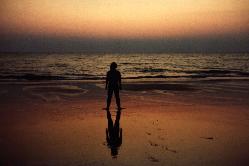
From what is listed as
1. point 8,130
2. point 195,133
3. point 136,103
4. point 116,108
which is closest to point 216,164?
point 195,133

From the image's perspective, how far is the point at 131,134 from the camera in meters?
8.92

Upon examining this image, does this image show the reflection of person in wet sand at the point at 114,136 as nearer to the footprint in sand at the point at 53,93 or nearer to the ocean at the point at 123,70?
the footprint in sand at the point at 53,93

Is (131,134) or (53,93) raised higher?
(131,134)

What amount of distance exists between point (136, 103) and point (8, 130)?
6.92 meters

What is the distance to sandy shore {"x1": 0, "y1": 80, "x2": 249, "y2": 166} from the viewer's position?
6.80 meters

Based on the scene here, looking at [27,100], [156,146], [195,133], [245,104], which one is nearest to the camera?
[156,146]

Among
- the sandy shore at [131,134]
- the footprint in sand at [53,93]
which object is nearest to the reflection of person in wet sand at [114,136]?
the sandy shore at [131,134]

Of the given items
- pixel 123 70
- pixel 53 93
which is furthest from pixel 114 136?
pixel 123 70

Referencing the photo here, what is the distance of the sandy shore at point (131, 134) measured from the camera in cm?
680

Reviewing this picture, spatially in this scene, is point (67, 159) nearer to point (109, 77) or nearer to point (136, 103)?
point (109, 77)

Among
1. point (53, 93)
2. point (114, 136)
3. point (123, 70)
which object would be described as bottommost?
point (123, 70)

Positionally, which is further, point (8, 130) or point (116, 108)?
point (116, 108)

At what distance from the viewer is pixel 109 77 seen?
1359 centimetres

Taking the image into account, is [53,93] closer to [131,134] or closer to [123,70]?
[131,134]
